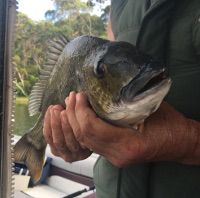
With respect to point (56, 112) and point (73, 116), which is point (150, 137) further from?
point (56, 112)

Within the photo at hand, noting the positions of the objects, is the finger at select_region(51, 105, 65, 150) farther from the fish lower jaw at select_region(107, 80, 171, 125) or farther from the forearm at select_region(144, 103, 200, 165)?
the forearm at select_region(144, 103, 200, 165)

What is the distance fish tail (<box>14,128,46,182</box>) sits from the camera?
1789mm

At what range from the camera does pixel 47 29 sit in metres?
38.8

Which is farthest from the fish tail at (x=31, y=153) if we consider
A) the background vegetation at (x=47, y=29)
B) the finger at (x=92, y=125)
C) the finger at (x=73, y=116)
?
the background vegetation at (x=47, y=29)

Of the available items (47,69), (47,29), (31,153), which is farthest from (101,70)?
(47,29)

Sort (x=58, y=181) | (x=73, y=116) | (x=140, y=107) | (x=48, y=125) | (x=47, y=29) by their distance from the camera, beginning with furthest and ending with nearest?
(x=47, y=29)
(x=58, y=181)
(x=48, y=125)
(x=73, y=116)
(x=140, y=107)

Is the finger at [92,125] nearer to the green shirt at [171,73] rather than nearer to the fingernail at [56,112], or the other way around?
the fingernail at [56,112]

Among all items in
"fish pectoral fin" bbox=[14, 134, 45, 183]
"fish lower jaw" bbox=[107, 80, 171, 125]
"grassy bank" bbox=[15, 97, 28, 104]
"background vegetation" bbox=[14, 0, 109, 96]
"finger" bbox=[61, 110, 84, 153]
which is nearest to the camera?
"fish lower jaw" bbox=[107, 80, 171, 125]

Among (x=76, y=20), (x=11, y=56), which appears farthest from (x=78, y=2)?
(x=11, y=56)

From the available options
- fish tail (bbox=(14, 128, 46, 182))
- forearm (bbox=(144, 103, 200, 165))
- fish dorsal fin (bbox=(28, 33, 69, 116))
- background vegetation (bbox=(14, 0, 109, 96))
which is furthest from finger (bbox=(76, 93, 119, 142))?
background vegetation (bbox=(14, 0, 109, 96))

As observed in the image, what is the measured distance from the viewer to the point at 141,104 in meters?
0.79

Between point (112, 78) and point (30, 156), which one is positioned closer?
point (112, 78)

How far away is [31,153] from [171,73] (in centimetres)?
130

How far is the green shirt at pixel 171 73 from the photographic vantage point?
1021 mm
